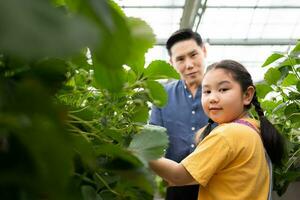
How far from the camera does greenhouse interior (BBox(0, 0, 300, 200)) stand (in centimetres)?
12

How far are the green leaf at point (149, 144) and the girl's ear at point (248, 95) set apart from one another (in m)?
0.57

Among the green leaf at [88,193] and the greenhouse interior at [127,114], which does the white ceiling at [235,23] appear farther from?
the green leaf at [88,193]

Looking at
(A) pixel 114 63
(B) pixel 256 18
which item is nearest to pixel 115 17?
(A) pixel 114 63

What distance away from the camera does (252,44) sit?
606 centimetres

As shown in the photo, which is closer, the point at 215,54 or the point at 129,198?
the point at 129,198

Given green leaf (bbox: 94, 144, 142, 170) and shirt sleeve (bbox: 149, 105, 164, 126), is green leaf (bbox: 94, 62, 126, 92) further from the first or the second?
shirt sleeve (bbox: 149, 105, 164, 126)

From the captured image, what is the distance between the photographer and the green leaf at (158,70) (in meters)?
0.65

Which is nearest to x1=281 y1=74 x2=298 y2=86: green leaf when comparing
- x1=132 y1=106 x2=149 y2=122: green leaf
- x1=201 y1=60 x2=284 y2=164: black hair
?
x1=201 y1=60 x2=284 y2=164: black hair

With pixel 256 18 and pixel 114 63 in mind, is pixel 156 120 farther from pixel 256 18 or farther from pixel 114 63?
pixel 256 18

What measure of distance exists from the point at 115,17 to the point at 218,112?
2.89ft

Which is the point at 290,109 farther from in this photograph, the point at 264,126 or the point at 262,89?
the point at 264,126

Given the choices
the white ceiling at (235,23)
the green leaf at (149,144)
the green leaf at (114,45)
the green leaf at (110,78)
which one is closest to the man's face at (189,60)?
the green leaf at (149,144)

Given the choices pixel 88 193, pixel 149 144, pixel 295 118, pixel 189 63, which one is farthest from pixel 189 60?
pixel 88 193

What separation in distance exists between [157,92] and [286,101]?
2.58 ft
